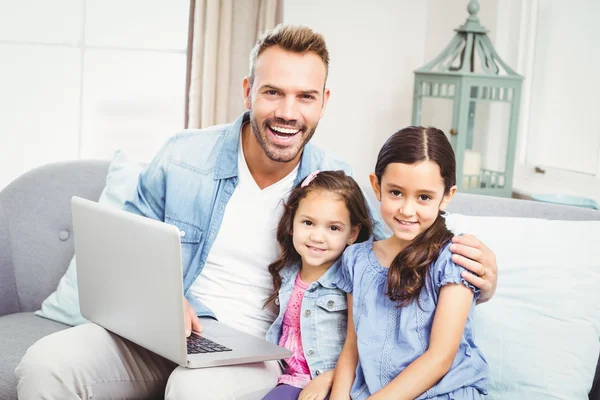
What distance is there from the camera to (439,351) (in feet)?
4.78

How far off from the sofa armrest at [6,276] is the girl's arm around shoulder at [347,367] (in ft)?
3.70

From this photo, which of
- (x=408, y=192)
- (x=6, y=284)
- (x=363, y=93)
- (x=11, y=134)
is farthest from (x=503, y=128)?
(x=11, y=134)

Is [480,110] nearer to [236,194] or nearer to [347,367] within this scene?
[236,194]

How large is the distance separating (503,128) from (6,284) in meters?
1.72

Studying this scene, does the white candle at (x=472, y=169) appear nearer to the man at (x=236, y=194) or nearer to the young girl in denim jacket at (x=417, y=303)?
the man at (x=236, y=194)

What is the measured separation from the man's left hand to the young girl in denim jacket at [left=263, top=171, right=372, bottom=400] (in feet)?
1.03

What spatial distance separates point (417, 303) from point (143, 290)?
54 cm

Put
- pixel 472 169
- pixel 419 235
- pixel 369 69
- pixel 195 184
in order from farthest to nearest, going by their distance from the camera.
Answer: pixel 369 69 < pixel 472 169 < pixel 195 184 < pixel 419 235

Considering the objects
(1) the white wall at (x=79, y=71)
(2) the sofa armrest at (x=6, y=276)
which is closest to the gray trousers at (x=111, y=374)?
(2) the sofa armrest at (x=6, y=276)

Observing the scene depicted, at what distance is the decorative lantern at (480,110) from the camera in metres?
2.68

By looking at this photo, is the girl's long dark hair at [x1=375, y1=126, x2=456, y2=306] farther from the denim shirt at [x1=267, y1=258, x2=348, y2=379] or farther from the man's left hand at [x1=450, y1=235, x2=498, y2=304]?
the denim shirt at [x1=267, y1=258, x2=348, y2=379]

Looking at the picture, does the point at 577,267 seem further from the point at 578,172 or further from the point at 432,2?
the point at 432,2

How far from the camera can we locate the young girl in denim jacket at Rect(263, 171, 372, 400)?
170 cm

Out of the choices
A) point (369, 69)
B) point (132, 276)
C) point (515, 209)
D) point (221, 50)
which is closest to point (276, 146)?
point (132, 276)
